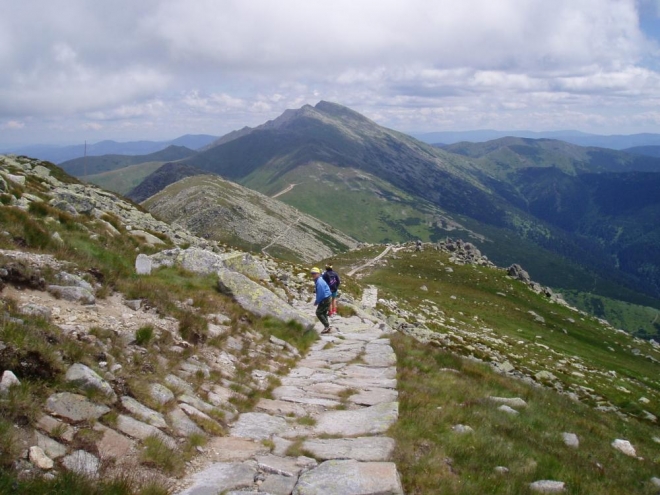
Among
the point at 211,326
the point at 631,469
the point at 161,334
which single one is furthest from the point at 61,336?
the point at 631,469

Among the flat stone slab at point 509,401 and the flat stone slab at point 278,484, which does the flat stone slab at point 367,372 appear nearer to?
the flat stone slab at point 509,401

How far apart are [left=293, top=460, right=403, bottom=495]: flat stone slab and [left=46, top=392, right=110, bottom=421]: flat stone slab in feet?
12.0

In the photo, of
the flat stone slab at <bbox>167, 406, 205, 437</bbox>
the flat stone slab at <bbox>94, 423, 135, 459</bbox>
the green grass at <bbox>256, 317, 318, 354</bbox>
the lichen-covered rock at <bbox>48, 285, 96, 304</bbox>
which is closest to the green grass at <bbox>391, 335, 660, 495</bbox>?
the flat stone slab at <bbox>167, 406, 205, 437</bbox>

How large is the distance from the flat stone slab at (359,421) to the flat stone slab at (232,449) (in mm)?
1653

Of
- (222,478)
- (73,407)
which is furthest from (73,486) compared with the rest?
(222,478)

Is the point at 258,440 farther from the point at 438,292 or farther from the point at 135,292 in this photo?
the point at 438,292

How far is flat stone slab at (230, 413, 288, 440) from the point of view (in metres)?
9.40

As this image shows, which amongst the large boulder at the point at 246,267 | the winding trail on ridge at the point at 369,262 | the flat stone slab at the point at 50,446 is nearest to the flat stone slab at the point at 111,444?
the flat stone slab at the point at 50,446

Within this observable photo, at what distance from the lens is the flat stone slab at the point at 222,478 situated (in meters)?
6.76

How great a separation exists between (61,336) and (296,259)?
152015mm

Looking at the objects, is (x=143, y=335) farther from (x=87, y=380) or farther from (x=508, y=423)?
(x=508, y=423)

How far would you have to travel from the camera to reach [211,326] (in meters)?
14.9

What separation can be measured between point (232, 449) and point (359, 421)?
3.34 meters

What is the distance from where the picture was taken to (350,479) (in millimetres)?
7461
